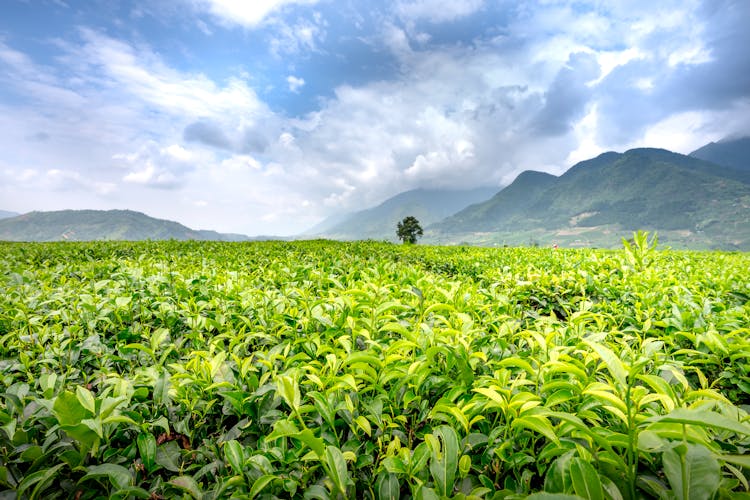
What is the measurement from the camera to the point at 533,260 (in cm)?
754

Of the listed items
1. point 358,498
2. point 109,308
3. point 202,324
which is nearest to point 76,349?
point 109,308

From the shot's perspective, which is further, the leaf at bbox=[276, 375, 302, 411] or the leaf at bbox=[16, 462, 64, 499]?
the leaf at bbox=[276, 375, 302, 411]

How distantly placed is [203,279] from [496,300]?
3.08 metres

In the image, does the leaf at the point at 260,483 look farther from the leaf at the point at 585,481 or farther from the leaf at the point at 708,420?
the leaf at the point at 708,420

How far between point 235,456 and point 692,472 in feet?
4.68

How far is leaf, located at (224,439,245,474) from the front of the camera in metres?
1.31

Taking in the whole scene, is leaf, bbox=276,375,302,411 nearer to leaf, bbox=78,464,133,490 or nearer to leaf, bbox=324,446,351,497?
leaf, bbox=324,446,351,497

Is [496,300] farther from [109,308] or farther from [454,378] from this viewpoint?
[109,308]

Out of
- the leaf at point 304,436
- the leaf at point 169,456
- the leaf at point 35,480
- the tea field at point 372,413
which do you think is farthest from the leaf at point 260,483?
the leaf at point 35,480

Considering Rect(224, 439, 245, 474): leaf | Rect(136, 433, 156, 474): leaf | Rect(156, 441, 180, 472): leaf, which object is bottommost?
Rect(156, 441, 180, 472): leaf

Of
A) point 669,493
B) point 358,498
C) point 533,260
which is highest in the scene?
point 533,260

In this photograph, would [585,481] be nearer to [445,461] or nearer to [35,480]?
[445,461]

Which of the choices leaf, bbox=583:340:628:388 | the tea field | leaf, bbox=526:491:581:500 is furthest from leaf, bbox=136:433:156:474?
leaf, bbox=583:340:628:388

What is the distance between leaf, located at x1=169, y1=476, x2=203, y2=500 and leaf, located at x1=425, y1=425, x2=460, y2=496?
34.2 inches
